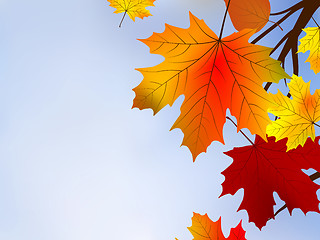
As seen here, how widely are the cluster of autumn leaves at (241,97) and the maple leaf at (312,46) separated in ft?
→ 0.74

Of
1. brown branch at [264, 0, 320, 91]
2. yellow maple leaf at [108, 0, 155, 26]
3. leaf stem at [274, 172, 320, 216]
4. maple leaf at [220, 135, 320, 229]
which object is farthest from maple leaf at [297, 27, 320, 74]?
yellow maple leaf at [108, 0, 155, 26]

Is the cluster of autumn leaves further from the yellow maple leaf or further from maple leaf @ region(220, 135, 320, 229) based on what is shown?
the yellow maple leaf

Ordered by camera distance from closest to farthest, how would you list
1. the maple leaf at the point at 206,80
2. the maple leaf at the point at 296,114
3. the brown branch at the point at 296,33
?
the maple leaf at the point at 206,80 < the maple leaf at the point at 296,114 < the brown branch at the point at 296,33

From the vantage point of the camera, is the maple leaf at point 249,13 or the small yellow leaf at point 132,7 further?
the small yellow leaf at point 132,7

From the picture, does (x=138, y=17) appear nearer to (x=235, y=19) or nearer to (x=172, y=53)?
(x=235, y=19)

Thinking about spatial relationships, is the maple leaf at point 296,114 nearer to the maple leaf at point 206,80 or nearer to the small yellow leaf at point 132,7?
the maple leaf at point 206,80

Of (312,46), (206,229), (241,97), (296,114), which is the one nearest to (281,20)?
(312,46)

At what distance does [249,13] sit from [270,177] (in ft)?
1.95

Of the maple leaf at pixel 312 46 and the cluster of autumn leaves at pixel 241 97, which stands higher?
the maple leaf at pixel 312 46

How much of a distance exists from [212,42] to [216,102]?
178 millimetres

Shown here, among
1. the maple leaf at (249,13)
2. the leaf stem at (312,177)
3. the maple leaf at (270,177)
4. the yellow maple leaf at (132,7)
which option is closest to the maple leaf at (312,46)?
the maple leaf at (249,13)

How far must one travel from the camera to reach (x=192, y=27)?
962mm

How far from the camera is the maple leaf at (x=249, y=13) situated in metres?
1.21

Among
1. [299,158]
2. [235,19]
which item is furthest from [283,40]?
[299,158]
